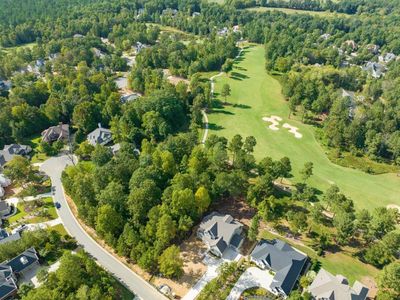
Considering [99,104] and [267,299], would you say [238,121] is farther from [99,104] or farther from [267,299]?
[267,299]

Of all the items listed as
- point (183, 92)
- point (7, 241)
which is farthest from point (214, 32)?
point (7, 241)

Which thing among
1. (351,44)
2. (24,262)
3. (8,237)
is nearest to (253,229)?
(24,262)

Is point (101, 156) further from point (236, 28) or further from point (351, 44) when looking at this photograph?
point (236, 28)

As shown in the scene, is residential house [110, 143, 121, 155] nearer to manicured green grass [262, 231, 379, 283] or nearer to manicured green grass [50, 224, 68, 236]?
manicured green grass [50, 224, 68, 236]

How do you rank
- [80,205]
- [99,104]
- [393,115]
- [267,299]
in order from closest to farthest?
1. [267,299]
2. [80,205]
3. [393,115]
4. [99,104]

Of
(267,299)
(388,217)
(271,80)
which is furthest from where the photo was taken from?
(271,80)

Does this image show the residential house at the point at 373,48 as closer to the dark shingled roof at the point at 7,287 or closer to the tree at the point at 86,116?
the tree at the point at 86,116
